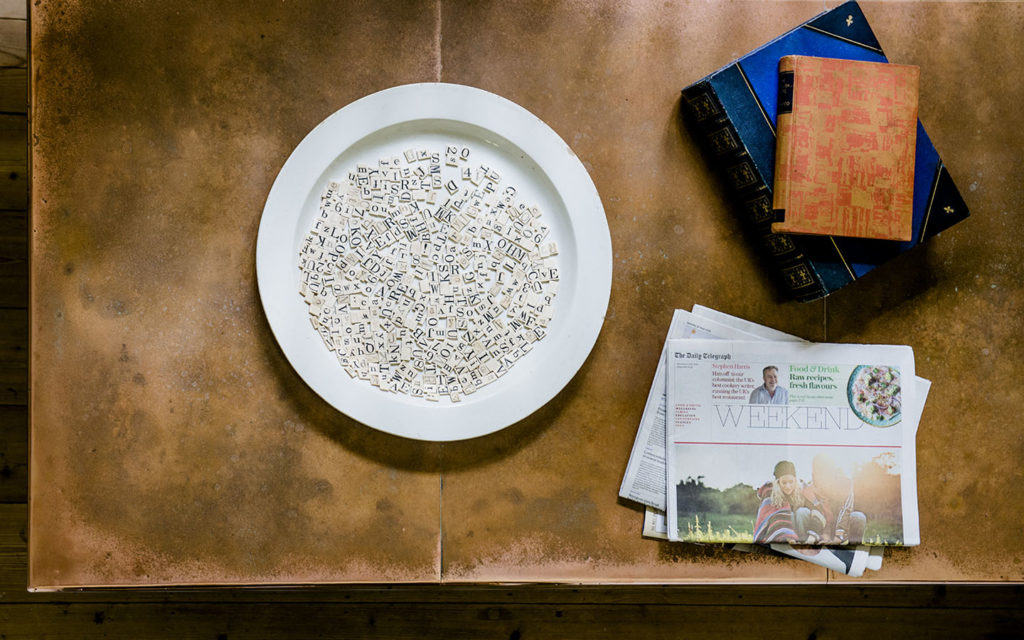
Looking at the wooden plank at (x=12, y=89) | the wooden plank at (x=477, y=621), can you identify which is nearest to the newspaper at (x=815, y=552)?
the wooden plank at (x=477, y=621)

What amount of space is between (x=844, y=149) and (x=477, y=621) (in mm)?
932

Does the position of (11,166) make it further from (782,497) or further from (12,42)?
(782,497)

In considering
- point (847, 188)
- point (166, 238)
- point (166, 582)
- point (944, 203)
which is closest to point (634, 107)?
point (847, 188)

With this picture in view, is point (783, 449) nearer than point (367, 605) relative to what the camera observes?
Yes

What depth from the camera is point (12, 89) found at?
3.36 ft

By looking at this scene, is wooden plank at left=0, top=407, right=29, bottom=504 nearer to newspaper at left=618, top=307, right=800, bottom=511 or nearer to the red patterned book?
newspaper at left=618, top=307, right=800, bottom=511

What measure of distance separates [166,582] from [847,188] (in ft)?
3.29

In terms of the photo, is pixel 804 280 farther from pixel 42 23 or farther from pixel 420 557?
pixel 42 23

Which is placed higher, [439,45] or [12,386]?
[439,45]

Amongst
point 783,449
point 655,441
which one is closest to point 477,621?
point 655,441

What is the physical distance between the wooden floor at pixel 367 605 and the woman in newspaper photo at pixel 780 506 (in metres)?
0.31

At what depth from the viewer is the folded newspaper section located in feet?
2.75

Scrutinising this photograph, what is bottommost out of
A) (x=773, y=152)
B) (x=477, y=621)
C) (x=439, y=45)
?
(x=477, y=621)

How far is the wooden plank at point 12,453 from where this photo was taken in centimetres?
104
